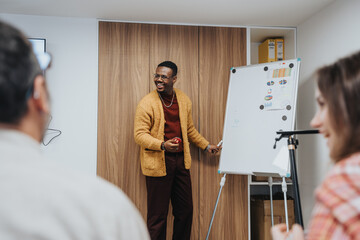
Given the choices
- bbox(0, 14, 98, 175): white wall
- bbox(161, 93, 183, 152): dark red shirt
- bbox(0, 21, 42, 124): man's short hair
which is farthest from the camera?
Result: bbox(0, 14, 98, 175): white wall

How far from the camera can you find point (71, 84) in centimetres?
324

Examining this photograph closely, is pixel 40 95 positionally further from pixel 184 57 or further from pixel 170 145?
pixel 184 57

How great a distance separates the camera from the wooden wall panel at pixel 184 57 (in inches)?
131

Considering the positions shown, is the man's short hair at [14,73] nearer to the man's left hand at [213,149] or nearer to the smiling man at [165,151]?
the smiling man at [165,151]

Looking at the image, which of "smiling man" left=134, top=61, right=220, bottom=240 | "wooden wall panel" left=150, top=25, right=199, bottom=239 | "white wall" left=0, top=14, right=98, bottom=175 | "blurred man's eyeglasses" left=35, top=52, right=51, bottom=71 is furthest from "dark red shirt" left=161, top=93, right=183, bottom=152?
"blurred man's eyeglasses" left=35, top=52, right=51, bottom=71

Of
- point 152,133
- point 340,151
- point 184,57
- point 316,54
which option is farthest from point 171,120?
point 340,151

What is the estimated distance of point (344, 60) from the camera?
2.64 feet

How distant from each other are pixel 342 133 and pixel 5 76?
73 cm

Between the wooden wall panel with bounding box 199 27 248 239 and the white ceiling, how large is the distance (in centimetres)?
21

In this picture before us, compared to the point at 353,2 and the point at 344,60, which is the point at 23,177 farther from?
the point at 353,2

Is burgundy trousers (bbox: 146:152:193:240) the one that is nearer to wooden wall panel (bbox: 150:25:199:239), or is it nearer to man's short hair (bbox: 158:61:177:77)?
wooden wall panel (bbox: 150:25:199:239)

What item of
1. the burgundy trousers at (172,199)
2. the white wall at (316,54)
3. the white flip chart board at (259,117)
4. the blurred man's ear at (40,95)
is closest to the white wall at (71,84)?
the burgundy trousers at (172,199)

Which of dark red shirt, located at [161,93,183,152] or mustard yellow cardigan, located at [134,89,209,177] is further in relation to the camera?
dark red shirt, located at [161,93,183,152]

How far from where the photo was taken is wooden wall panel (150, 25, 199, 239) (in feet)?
10.9
